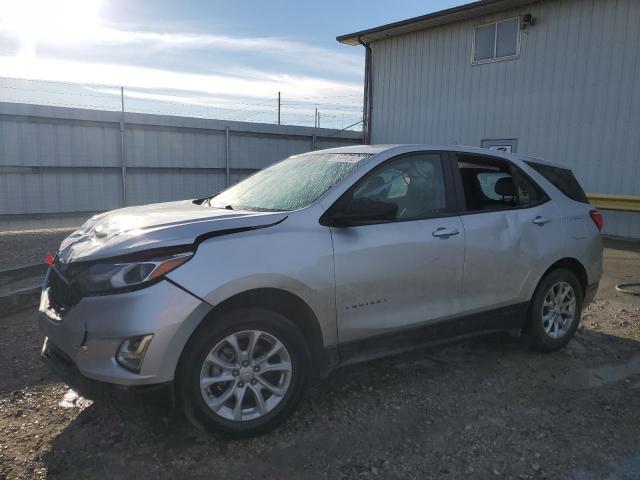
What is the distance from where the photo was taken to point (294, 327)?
3090mm

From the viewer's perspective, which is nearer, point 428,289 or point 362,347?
point 362,347

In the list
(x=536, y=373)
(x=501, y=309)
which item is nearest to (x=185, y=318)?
(x=501, y=309)

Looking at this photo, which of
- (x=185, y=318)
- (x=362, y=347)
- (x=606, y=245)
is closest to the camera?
(x=185, y=318)

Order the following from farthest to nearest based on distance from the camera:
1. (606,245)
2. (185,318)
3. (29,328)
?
(606,245), (29,328), (185,318)

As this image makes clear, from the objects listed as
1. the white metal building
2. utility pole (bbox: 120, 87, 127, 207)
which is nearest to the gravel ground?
utility pole (bbox: 120, 87, 127, 207)

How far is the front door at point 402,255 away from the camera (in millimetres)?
3291

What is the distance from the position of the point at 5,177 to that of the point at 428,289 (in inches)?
384

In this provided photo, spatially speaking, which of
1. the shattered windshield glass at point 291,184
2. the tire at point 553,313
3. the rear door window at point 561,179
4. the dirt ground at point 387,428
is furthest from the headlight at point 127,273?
the rear door window at point 561,179

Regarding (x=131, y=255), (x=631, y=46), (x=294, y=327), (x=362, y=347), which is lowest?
(x=362, y=347)

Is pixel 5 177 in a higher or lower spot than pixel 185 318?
higher

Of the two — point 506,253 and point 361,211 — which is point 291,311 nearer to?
point 361,211

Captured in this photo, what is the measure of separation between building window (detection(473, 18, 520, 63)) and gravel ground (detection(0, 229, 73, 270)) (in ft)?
33.1

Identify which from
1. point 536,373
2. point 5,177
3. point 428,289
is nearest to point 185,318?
point 428,289

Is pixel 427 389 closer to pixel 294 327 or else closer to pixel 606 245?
pixel 294 327
